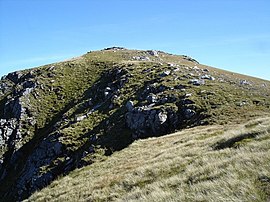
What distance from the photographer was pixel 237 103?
38406 millimetres

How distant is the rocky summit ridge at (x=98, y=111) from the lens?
38312 mm

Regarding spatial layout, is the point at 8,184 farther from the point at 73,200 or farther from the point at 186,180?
the point at 186,180

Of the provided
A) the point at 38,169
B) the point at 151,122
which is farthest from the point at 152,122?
the point at 38,169

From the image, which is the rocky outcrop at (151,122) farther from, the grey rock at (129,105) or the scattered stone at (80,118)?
the scattered stone at (80,118)

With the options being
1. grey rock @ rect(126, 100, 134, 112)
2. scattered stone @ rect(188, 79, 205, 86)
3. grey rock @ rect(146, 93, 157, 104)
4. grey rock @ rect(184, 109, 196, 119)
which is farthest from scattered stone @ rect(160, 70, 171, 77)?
grey rock @ rect(184, 109, 196, 119)

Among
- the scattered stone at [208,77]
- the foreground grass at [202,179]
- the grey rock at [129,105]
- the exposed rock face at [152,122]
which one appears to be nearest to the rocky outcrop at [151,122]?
the exposed rock face at [152,122]

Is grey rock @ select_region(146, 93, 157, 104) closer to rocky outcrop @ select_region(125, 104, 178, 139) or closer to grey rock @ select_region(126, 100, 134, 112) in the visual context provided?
grey rock @ select_region(126, 100, 134, 112)

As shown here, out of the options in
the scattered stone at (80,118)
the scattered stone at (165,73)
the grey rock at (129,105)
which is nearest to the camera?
the grey rock at (129,105)

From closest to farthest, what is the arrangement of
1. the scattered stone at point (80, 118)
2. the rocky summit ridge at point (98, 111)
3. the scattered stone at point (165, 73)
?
the rocky summit ridge at point (98, 111) < the scattered stone at point (80, 118) < the scattered stone at point (165, 73)

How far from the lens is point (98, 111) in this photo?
51.9m

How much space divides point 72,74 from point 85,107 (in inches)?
891

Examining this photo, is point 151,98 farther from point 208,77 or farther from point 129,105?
point 208,77

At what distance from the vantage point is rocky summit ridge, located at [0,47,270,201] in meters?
38.3

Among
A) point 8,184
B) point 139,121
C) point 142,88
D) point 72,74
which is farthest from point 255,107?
point 72,74
